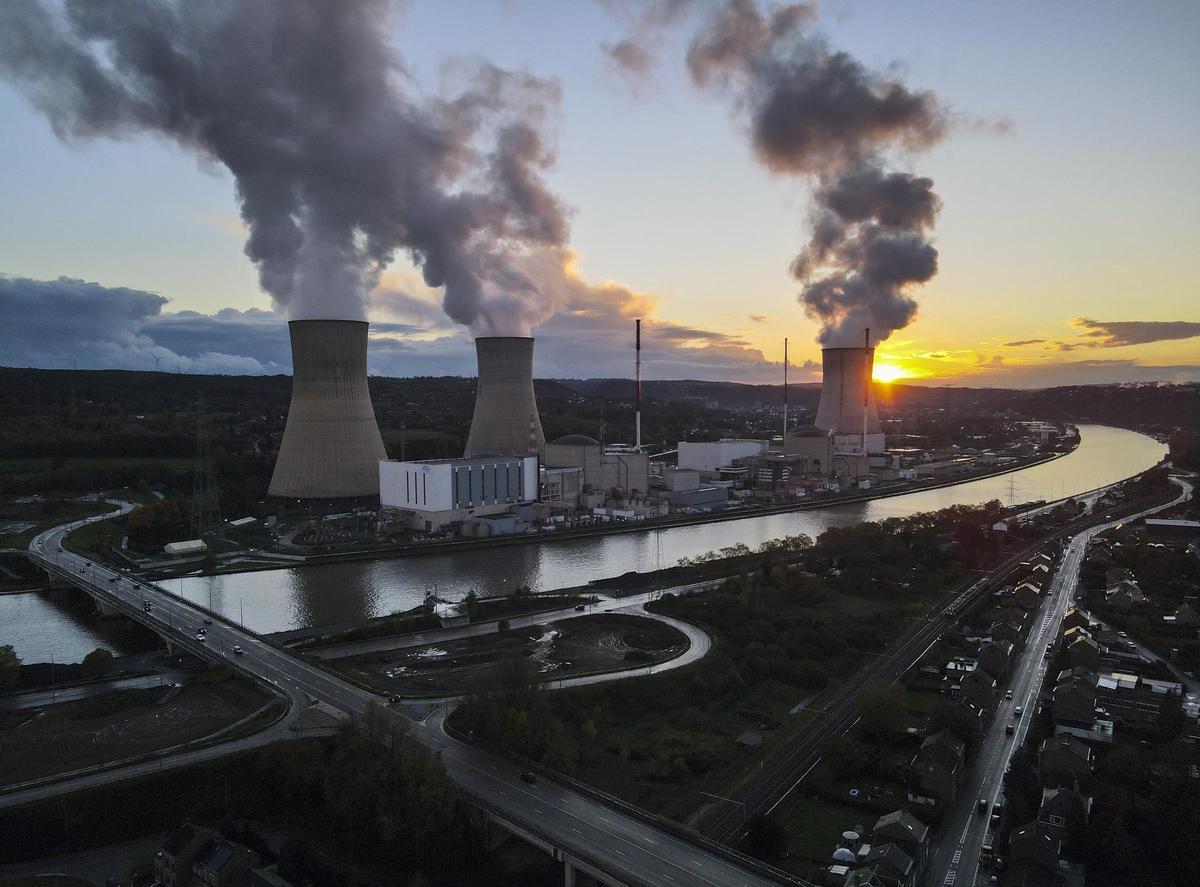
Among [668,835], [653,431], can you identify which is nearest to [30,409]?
[653,431]

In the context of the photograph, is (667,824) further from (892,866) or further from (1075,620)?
(1075,620)

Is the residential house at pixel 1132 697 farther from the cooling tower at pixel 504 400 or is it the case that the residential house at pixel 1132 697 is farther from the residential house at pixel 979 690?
the cooling tower at pixel 504 400

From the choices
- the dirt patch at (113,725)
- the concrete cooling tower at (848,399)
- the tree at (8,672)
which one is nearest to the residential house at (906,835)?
the dirt patch at (113,725)

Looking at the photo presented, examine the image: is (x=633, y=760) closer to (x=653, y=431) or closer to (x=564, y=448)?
(x=564, y=448)

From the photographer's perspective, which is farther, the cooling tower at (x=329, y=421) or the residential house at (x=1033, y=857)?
the cooling tower at (x=329, y=421)

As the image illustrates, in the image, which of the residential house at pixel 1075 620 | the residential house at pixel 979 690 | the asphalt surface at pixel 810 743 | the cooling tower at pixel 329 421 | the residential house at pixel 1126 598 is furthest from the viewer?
the cooling tower at pixel 329 421

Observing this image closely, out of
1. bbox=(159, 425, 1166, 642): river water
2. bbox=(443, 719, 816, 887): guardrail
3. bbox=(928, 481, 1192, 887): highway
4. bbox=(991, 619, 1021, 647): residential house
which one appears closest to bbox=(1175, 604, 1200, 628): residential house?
bbox=(928, 481, 1192, 887): highway

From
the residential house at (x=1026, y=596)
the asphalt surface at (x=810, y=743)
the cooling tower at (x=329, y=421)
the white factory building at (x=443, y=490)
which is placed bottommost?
the asphalt surface at (x=810, y=743)
